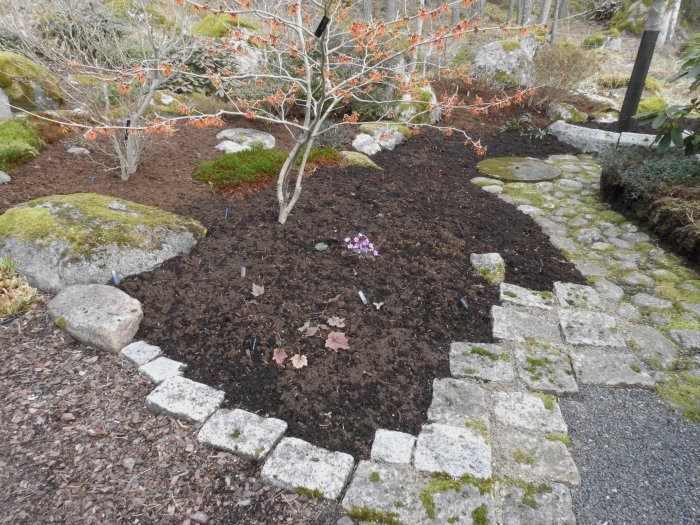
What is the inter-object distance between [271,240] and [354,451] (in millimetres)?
2110

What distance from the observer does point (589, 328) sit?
321 cm

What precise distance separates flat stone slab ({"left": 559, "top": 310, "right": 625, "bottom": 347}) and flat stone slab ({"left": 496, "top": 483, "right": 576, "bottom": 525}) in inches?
51.6

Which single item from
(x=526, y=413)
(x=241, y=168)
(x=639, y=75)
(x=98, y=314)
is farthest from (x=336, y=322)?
(x=639, y=75)

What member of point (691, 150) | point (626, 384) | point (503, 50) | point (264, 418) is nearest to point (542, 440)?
point (626, 384)

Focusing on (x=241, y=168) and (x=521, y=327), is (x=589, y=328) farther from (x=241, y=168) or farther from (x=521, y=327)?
(x=241, y=168)

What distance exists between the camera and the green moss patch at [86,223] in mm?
3305

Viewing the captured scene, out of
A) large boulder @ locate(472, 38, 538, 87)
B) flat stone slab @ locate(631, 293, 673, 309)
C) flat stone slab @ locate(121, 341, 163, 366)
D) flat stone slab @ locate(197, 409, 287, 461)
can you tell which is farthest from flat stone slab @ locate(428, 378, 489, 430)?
large boulder @ locate(472, 38, 538, 87)

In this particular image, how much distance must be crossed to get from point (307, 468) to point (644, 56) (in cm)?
763

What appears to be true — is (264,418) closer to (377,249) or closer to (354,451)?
(354,451)

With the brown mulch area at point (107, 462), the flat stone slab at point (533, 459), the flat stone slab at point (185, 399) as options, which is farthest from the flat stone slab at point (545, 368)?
the flat stone slab at point (185, 399)

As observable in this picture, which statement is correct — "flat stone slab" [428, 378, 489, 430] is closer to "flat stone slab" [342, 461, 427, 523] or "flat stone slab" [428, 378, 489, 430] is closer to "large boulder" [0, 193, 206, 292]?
"flat stone slab" [342, 461, 427, 523]

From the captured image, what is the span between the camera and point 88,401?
2414 millimetres

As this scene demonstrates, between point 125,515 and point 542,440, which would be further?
point 542,440

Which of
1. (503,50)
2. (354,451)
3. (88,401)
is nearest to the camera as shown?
(354,451)
